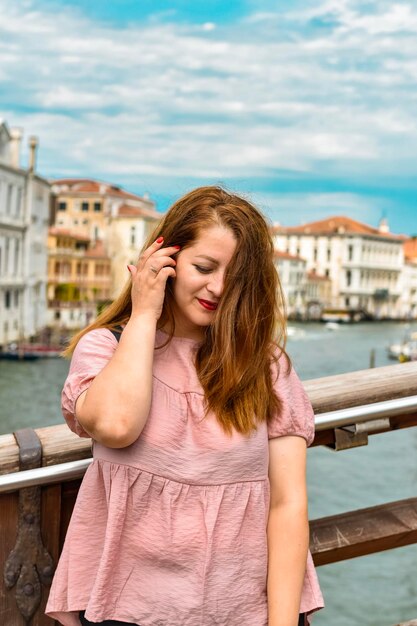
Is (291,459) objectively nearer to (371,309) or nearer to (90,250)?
(90,250)

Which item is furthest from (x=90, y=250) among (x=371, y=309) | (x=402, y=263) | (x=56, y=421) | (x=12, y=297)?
(x=402, y=263)

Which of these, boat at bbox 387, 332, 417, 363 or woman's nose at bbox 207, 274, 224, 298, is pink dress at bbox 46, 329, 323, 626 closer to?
woman's nose at bbox 207, 274, 224, 298

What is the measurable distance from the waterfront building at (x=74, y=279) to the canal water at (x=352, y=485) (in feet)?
36.9

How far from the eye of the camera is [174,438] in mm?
1134

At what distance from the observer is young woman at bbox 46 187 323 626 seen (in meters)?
1.12

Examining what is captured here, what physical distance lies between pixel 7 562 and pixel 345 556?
1.91 feet

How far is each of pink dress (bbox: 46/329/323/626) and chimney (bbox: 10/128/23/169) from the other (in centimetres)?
3332

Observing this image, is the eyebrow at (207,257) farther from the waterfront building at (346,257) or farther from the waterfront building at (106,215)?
the waterfront building at (346,257)

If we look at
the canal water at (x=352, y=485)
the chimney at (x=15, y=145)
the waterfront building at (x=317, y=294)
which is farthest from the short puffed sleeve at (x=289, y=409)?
the waterfront building at (x=317, y=294)

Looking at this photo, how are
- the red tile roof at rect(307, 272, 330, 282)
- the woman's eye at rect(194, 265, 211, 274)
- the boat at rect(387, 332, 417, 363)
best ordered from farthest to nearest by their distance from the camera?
1. the red tile roof at rect(307, 272, 330, 282)
2. the boat at rect(387, 332, 417, 363)
3. the woman's eye at rect(194, 265, 211, 274)

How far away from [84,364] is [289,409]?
28cm

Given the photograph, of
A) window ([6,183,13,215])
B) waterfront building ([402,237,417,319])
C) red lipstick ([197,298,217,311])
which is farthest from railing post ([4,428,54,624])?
waterfront building ([402,237,417,319])

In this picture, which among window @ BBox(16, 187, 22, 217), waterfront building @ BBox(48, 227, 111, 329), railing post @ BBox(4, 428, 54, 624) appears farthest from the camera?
waterfront building @ BBox(48, 227, 111, 329)

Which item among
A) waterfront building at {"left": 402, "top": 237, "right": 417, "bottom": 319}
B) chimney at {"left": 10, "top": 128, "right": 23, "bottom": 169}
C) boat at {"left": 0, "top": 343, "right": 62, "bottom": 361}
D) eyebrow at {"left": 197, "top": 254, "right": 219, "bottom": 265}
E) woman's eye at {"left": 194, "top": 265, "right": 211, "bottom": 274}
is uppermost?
chimney at {"left": 10, "top": 128, "right": 23, "bottom": 169}
